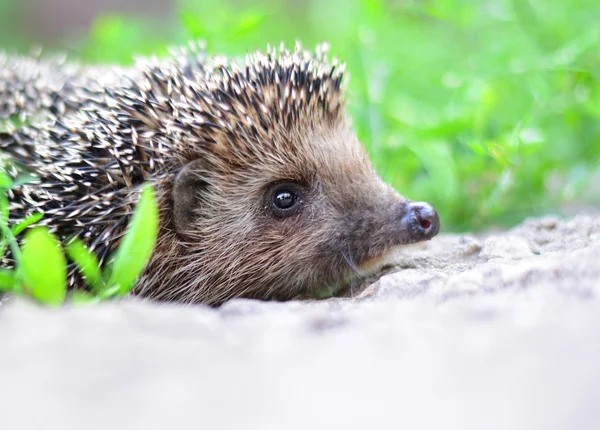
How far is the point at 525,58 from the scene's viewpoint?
4262 mm

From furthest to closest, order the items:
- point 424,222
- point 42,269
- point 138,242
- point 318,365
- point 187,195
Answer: point 187,195
point 424,222
point 138,242
point 42,269
point 318,365

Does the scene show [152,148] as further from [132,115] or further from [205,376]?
[205,376]

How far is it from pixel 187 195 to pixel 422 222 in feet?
3.20

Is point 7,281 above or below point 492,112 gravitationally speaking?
below

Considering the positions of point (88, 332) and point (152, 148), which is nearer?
point (88, 332)

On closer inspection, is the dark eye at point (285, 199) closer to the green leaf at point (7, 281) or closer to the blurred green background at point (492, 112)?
the blurred green background at point (492, 112)

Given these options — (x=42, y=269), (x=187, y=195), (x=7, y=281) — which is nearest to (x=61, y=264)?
(x=42, y=269)

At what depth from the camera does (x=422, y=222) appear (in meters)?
2.69

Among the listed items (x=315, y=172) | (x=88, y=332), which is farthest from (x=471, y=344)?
(x=315, y=172)

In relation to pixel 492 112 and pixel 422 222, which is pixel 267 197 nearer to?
pixel 422 222

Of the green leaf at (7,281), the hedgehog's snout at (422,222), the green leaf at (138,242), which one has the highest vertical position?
the hedgehog's snout at (422,222)

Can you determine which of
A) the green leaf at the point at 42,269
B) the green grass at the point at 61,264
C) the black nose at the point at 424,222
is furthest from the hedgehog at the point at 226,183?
the green leaf at the point at 42,269

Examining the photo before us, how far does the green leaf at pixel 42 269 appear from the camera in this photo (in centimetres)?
181

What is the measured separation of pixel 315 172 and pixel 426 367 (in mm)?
1547
